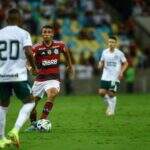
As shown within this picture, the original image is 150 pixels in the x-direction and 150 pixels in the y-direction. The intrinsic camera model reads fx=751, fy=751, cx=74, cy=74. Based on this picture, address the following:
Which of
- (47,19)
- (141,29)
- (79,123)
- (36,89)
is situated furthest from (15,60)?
(141,29)

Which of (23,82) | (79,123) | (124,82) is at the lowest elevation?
(124,82)

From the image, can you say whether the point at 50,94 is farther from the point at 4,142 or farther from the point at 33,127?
the point at 4,142

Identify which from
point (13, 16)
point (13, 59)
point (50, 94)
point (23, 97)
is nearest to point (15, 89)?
point (23, 97)

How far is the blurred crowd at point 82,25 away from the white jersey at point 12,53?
24.4 metres

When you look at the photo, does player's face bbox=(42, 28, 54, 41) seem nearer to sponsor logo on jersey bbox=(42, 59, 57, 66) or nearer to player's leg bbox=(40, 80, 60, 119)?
sponsor logo on jersey bbox=(42, 59, 57, 66)

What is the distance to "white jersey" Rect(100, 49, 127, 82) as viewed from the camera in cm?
2184

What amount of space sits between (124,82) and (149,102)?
1018 centimetres

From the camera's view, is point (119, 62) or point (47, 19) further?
point (47, 19)

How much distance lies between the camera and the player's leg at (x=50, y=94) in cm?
1608

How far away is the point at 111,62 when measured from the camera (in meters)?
22.0

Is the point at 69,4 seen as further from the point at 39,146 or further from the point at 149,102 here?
the point at 39,146

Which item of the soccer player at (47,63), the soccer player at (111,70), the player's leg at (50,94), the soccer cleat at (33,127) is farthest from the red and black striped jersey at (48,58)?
the soccer player at (111,70)

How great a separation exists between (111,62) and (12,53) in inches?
356

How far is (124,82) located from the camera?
126 feet
